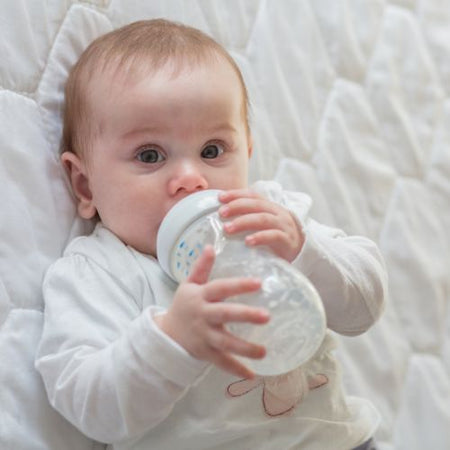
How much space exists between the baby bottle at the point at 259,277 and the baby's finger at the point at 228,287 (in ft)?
0.11

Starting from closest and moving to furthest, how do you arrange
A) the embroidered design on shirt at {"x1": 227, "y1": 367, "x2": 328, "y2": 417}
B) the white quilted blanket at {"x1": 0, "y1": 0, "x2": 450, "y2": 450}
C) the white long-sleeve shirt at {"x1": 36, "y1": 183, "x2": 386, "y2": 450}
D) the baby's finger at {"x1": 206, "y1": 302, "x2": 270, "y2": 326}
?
1. the baby's finger at {"x1": 206, "y1": 302, "x2": 270, "y2": 326}
2. the white long-sleeve shirt at {"x1": 36, "y1": 183, "x2": 386, "y2": 450}
3. the embroidered design on shirt at {"x1": 227, "y1": 367, "x2": 328, "y2": 417}
4. the white quilted blanket at {"x1": 0, "y1": 0, "x2": 450, "y2": 450}

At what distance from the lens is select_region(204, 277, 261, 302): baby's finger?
65cm

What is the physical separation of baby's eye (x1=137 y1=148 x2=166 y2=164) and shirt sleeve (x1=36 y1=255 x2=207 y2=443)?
0.12 meters

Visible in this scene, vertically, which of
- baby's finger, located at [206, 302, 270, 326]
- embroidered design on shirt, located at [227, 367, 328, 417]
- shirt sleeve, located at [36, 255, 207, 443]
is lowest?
embroidered design on shirt, located at [227, 367, 328, 417]

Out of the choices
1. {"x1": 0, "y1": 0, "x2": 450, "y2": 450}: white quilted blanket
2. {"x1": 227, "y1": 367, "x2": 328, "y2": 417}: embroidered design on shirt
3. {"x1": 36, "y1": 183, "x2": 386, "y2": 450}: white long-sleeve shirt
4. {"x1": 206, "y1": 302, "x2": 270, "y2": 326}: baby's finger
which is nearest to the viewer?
{"x1": 206, "y1": 302, "x2": 270, "y2": 326}: baby's finger

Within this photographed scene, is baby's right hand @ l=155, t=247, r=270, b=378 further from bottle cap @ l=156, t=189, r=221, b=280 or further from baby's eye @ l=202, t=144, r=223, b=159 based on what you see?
baby's eye @ l=202, t=144, r=223, b=159

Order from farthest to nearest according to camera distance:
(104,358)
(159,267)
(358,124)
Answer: (358,124), (159,267), (104,358)

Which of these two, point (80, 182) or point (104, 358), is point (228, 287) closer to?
point (104, 358)

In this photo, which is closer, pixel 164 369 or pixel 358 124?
pixel 164 369

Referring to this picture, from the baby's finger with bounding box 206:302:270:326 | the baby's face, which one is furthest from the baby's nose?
the baby's finger with bounding box 206:302:270:326

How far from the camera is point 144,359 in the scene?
0.73 meters

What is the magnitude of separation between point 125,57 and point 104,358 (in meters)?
0.33

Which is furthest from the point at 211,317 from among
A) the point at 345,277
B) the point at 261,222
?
the point at 345,277

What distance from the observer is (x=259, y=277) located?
2.35 ft
